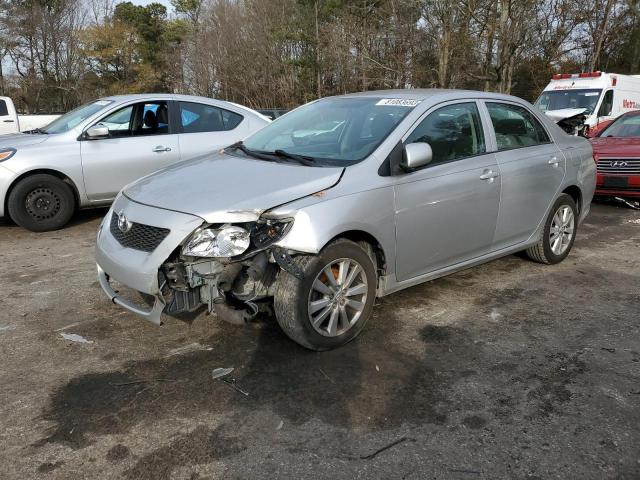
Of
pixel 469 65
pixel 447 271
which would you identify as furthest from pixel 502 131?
pixel 469 65

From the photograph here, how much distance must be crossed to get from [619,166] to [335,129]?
240 inches

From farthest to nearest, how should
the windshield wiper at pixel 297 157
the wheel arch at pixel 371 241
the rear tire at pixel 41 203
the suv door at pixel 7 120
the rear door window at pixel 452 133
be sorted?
the suv door at pixel 7 120, the rear tire at pixel 41 203, the rear door window at pixel 452 133, the windshield wiper at pixel 297 157, the wheel arch at pixel 371 241

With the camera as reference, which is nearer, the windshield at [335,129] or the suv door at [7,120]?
the windshield at [335,129]

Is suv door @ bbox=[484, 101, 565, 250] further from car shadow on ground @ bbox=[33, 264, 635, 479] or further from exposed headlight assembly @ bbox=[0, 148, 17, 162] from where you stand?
exposed headlight assembly @ bbox=[0, 148, 17, 162]

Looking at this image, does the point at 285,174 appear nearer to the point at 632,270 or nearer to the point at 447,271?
the point at 447,271

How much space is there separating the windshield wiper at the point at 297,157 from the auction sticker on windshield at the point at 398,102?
0.83m

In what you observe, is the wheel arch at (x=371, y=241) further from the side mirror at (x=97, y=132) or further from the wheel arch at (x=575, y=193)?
the side mirror at (x=97, y=132)

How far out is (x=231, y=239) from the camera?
3209mm

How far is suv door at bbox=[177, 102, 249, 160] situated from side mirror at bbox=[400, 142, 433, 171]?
4.06m

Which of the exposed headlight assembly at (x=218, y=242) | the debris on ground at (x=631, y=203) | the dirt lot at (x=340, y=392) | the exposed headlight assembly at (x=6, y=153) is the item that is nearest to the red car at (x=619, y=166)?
the debris on ground at (x=631, y=203)

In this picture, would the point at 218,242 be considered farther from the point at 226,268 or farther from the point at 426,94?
the point at 426,94

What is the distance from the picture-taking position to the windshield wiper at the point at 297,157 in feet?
12.6

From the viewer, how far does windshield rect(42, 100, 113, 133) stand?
6.95 meters

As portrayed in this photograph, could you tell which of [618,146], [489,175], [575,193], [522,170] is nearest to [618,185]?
[618,146]
